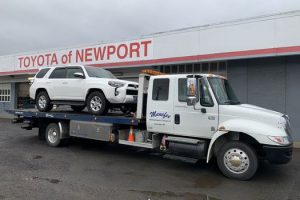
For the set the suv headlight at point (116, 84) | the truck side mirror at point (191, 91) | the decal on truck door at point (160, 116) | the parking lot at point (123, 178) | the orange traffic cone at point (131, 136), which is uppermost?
the suv headlight at point (116, 84)

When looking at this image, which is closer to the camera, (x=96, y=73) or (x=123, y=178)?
(x=123, y=178)

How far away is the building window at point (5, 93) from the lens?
85.0ft

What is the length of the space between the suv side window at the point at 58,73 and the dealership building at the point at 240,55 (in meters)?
5.81

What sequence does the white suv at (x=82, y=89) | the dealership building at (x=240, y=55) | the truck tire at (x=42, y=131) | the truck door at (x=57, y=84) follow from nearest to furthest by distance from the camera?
the white suv at (x=82, y=89), the truck door at (x=57, y=84), the truck tire at (x=42, y=131), the dealership building at (x=240, y=55)

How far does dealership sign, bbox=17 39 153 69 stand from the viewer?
1552 centimetres

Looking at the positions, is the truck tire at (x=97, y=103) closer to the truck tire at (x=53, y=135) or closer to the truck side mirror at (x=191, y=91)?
the truck tire at (x=53, y=135)

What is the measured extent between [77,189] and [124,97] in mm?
3632

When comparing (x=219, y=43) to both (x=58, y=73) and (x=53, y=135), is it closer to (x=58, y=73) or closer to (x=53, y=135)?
(x=58, y=73)

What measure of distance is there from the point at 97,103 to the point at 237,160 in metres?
4.65

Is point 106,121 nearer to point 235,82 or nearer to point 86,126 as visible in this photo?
point 86,126

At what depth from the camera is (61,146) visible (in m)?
10.3

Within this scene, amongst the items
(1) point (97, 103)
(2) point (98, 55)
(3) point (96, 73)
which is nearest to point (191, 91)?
(1) point (97, 103)

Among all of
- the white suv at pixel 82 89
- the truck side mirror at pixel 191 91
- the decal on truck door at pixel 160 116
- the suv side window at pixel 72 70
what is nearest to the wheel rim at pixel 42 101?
the white suv at pixel 82 89

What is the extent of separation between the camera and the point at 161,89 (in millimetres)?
7770
